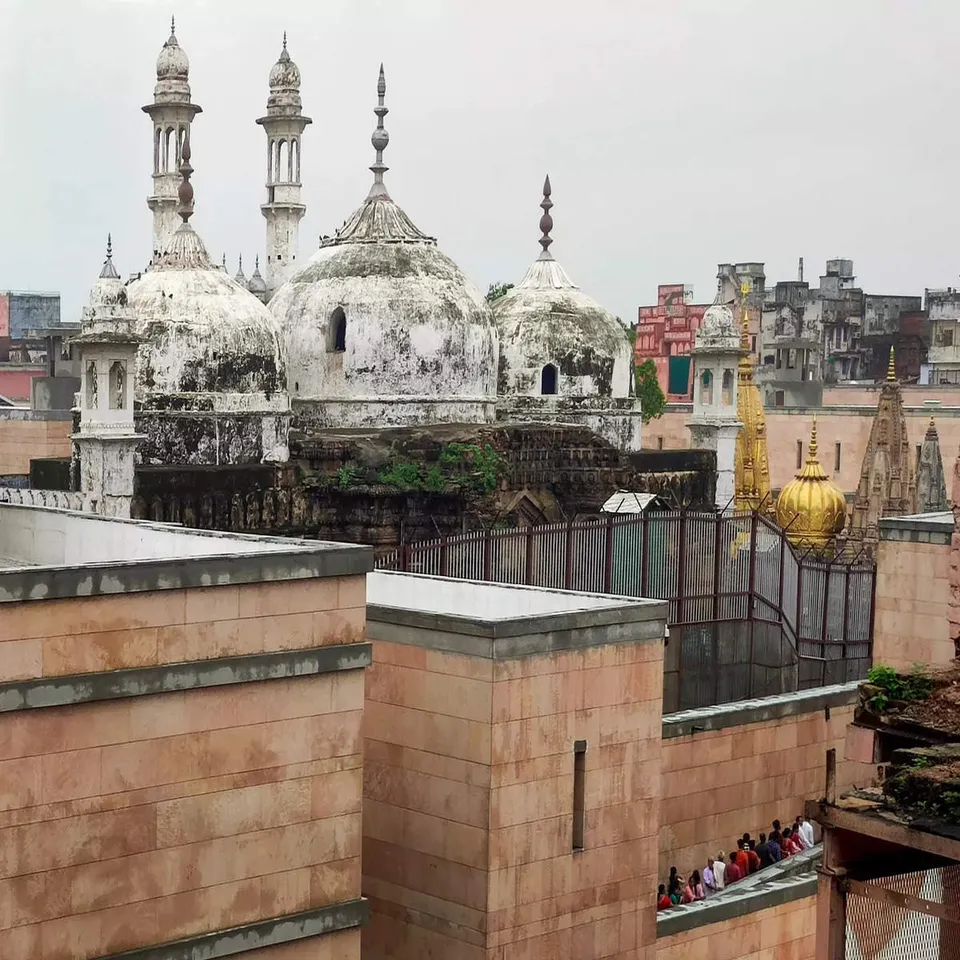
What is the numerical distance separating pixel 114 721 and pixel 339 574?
2000mm

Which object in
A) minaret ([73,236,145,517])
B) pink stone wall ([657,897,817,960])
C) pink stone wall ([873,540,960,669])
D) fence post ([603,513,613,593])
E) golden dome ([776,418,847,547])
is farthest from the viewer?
golden dome ([776,418,847,547])

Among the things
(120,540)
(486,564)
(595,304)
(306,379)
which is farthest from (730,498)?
(120,540)

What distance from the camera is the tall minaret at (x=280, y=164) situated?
3779 cm

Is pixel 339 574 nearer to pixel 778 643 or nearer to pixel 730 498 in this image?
pixel 778 643

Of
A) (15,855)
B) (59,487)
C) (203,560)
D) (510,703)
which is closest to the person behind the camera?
(15,855)

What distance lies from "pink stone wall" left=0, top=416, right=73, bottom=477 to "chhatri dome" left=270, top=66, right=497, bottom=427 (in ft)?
25.3

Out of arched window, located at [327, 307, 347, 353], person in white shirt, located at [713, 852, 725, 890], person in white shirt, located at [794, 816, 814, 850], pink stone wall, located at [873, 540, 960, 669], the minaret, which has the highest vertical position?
arched window, located at [327, 307, 347, 353]

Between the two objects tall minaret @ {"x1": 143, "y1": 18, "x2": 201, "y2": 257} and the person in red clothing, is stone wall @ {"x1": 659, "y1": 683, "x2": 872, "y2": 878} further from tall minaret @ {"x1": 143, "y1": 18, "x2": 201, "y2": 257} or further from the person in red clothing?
tall minaret @ {"x1": 143, "y1": 18, "x2": 201, "y2": 257}

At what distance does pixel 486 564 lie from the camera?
19.9 m

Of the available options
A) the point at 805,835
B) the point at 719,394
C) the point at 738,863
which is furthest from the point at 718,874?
the point at 719,394

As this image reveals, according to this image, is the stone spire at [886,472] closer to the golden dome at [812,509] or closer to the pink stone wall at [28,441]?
the golden dome at [812,509]

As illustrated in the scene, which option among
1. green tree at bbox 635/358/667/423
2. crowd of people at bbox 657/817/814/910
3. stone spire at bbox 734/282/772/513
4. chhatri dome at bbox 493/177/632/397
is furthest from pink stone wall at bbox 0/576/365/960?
green tree at bbox 635/358/667/423

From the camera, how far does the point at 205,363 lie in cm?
2761

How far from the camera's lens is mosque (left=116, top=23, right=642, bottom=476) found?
90.6ft
